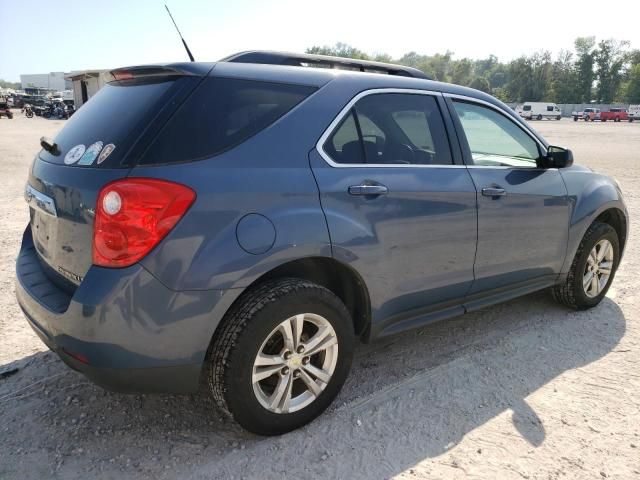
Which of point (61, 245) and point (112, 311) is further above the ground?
point (61, 245)

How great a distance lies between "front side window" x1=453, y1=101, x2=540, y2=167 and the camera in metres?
3.43

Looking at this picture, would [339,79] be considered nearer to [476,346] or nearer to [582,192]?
[476,346]

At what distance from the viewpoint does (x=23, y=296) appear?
2.62 meters

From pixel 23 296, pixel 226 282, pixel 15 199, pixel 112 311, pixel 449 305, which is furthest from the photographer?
pixel 15 199

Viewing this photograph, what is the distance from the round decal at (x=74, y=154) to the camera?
2.42m

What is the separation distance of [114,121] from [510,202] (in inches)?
96.4

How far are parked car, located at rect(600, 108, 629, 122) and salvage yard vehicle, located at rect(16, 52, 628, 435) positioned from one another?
238 feet

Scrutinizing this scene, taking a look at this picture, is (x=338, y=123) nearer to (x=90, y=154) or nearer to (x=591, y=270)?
(x=90, y=154)

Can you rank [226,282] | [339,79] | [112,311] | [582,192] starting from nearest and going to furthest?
1. [112,311]
2. [226,282]
3. [339,79]
4. [582,192]

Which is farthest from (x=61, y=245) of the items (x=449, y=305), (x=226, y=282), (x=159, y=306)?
(x=449, y=305)

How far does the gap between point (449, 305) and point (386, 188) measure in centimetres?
100

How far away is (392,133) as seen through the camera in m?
3.02

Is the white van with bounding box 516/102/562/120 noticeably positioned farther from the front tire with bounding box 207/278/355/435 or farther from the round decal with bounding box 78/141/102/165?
the round decal with bounding box 78/141/102/165

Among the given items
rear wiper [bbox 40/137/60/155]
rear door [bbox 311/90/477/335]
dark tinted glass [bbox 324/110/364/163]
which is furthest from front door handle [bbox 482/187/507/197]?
rear wiper [bbox 40/137/60/155]
